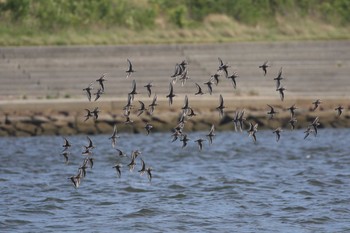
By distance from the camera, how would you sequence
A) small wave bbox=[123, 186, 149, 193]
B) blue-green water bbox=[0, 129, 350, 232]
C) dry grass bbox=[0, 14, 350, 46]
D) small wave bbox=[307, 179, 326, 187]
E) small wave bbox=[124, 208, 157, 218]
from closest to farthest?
blue-green water bbox=[0, 129, 350, 232]
small wave bbox=[124, 208, 157, 218]
small wave bbox=[123, 186, 149, 193]
small wave bbox=[307, 179, 326, 187]
dry grass bbox=[0, 14, 350, 46]

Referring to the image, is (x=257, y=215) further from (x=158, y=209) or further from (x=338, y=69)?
(x=338, y=69)

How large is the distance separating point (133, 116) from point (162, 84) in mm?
2658

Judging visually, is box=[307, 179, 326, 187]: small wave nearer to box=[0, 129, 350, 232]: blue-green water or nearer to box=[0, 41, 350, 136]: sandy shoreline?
box=[0, 129, 350, 232]: blue-green water

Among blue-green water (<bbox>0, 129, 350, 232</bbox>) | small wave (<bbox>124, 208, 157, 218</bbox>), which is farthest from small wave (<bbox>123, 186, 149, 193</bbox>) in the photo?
small wave (<bbox>124, 208, 157, 218</bbox>)

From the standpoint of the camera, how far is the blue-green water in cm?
2505

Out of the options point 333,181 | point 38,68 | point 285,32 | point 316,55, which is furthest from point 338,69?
point 333,181

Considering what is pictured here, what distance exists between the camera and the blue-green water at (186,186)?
2505 centimetres

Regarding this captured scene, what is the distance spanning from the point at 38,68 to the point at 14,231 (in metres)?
20.4

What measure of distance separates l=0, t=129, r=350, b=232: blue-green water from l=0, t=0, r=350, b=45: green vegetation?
27.9 ft

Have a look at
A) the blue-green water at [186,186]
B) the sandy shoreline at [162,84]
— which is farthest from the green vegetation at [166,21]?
the blue-green water at [186,186]

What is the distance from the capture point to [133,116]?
4103 centimetres

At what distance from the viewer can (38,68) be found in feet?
145

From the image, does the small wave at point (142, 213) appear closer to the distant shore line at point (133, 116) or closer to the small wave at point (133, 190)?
the small wave at point (133, 190)


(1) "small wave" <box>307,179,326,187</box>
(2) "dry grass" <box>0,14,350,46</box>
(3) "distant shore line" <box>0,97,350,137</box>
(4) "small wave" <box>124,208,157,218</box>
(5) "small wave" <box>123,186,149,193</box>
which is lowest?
(4) "small wave" <box>124,208,157,218</box>
